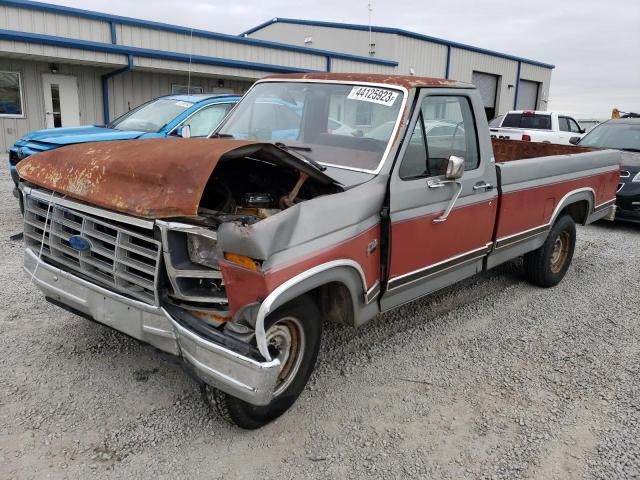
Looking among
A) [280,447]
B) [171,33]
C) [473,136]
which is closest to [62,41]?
[171,33]

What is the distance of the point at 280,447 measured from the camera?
9.95 feet

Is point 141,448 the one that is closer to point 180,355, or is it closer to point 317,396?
point 180,355

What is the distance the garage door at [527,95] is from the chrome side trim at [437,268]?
1246 inches

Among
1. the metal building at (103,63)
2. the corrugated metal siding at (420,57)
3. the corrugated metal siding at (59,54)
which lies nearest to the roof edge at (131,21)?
the metal building at (103,63)

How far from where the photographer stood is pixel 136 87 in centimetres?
1716

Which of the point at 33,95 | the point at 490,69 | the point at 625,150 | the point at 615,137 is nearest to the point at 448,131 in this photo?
the point at 625,150

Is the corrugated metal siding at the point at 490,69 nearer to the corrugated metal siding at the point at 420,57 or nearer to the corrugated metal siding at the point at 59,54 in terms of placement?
the corrugated metal siding at the point at 420,57

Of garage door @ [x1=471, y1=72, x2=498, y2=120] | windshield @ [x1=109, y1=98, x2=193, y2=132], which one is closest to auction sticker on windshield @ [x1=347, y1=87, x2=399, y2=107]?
windshield @ [x1=109, y1=98, x2=193, y2=132]

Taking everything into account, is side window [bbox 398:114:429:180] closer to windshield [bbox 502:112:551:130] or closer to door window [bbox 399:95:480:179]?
door window [bbox 399:95:480:179]

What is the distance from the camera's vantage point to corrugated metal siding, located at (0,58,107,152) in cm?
1504

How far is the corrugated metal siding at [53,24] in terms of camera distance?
14.0 m

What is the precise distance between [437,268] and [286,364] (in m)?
1.46

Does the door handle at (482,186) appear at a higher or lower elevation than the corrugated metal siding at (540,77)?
lower

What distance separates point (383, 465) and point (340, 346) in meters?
1.37
